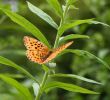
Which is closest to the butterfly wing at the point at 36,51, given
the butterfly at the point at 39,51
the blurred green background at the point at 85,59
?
the butterfly at the point at 39,51

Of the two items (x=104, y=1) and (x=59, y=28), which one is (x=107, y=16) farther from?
(x=59, y=28)

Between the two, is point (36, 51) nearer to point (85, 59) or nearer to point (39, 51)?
point (39, 51)

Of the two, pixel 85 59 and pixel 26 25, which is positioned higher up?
pixel 26 25

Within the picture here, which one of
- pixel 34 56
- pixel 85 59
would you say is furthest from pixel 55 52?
pixel 85 59

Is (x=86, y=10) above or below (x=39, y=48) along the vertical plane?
below

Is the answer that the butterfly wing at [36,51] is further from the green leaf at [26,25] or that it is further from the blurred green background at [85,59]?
the blurred green background at [85,59]

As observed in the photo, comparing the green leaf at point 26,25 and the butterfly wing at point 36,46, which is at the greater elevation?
the green leaf at point 26,25

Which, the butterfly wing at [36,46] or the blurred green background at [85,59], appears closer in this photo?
the butterfly wing at [36,46]

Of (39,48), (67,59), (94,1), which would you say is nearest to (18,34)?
(67,59)

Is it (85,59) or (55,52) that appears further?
(85,59)
